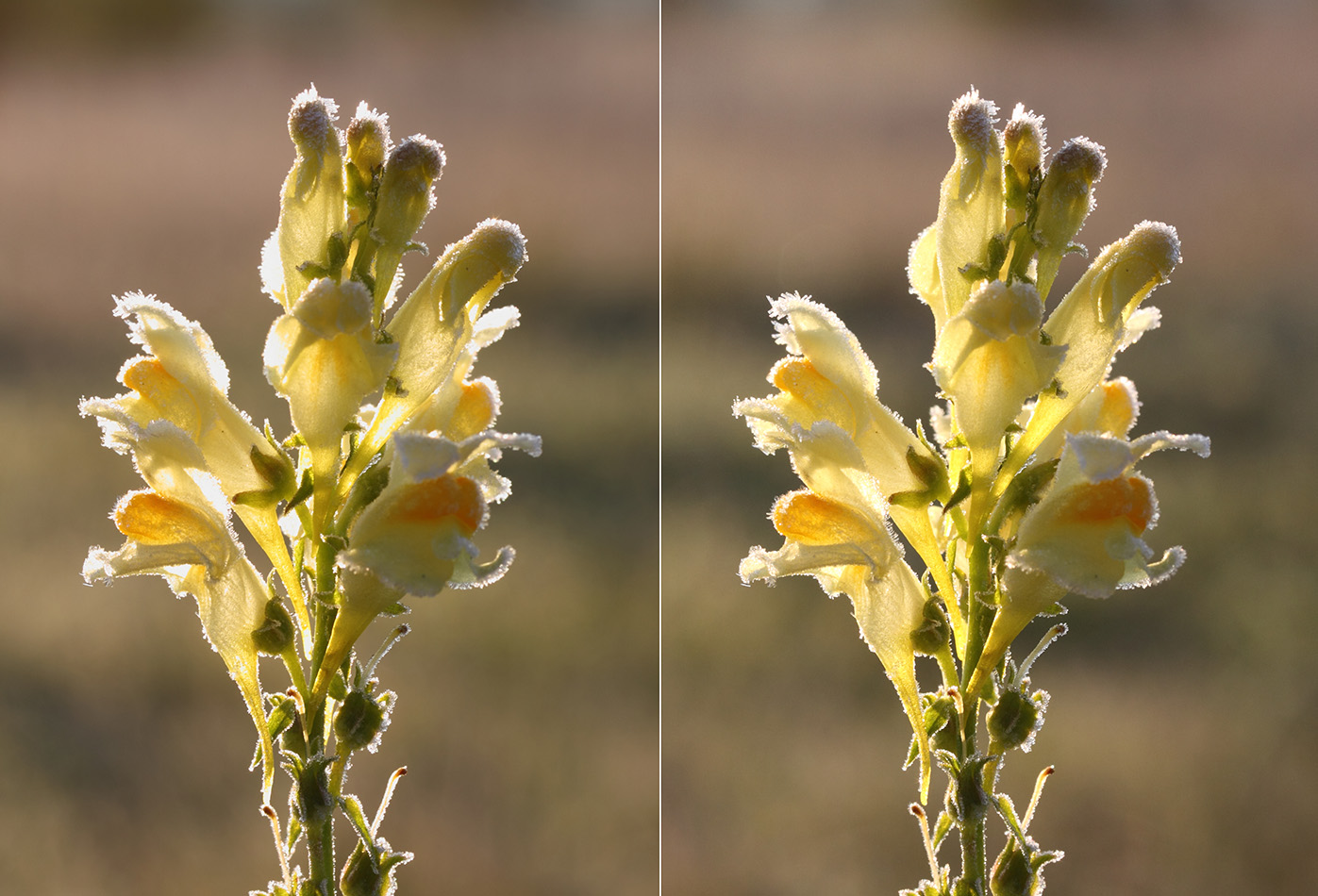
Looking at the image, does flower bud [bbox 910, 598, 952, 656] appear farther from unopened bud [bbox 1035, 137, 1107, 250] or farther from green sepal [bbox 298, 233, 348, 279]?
green sepal [bbox 298, 233, 348, 279]

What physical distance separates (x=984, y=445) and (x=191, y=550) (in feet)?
1.92

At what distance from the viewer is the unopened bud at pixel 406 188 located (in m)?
0.83

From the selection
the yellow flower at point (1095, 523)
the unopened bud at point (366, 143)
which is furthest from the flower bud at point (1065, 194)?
the unopened bud at point (366, 143)

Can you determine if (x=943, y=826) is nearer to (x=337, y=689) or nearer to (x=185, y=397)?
(x=337, y=689)

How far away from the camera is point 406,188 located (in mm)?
830

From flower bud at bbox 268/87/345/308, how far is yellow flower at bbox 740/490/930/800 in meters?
0.40

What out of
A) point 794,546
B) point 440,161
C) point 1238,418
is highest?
point 1238,418

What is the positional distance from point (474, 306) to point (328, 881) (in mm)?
448

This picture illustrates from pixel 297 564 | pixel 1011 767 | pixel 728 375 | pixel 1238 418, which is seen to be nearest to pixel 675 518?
pixel 728 375

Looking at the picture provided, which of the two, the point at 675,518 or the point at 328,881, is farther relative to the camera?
the point at 675,518

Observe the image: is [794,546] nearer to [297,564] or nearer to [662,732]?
[297,564]

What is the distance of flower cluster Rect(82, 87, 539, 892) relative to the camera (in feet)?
2.58

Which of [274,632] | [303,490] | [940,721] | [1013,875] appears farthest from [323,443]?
[1013,875]

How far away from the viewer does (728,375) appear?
194cm
